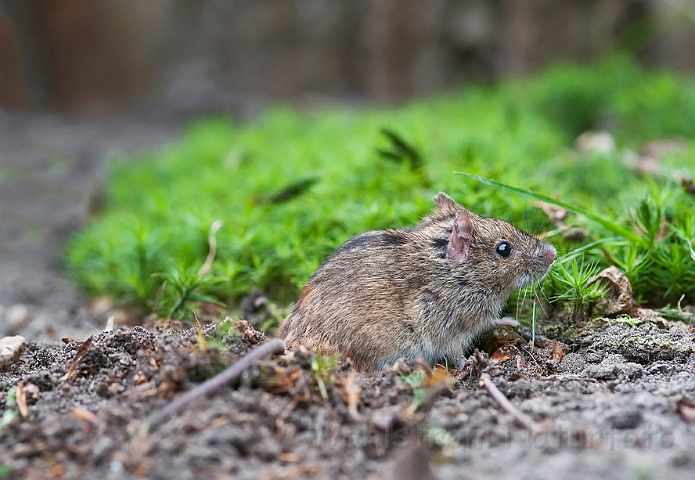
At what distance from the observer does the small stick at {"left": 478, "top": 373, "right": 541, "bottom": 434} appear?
8.92 ft

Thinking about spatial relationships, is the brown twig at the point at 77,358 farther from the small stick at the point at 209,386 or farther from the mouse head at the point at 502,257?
the mouse head at the point at 502,257

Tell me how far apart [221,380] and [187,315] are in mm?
2025

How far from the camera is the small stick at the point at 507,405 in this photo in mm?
2719

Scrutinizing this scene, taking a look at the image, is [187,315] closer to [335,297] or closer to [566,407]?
[335,297]

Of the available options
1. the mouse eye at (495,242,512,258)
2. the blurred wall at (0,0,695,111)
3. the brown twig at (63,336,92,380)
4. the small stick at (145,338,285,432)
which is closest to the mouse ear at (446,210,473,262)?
the mouse eye at (495,242,512,258)

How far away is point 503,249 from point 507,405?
4.70ft

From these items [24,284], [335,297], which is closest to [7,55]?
[24,284]

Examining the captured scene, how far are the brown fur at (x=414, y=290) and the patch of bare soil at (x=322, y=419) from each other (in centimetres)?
41

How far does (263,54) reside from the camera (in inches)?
506

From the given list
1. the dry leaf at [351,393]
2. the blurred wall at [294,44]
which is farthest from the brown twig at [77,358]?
the blurred wall at [294,44]

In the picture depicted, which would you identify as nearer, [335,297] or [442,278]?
[335,297]

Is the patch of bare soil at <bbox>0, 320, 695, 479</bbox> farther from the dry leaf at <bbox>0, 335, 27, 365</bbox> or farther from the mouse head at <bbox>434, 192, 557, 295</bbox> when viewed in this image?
the mouse head at <bbox>434, 192, 557, 295</bbox>

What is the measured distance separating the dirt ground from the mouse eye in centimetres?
51

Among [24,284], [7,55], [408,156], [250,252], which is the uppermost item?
[7,55]
